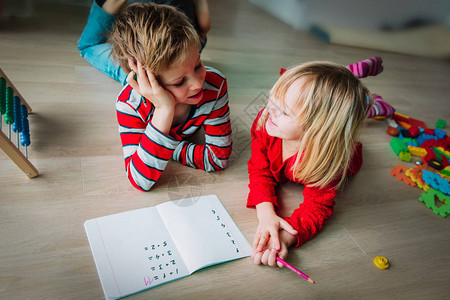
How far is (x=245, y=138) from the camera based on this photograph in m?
1.22

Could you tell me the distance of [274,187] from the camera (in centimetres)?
99

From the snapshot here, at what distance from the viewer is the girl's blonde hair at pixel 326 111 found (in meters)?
0.76

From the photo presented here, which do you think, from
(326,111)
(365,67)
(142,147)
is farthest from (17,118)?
(365,67)

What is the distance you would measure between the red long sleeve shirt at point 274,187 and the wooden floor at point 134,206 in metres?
0.05

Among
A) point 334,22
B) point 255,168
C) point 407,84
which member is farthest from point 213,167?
point 334,22

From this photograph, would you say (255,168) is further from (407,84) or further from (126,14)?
(407,84)

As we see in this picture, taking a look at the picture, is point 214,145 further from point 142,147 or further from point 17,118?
point 17,118

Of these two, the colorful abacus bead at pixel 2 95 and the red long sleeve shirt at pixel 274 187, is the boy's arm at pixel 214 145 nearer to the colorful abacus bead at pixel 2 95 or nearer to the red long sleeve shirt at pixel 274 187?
the red long sleeve shirt at pixel 274 187

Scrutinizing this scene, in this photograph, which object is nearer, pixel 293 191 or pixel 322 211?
pixel 322 211

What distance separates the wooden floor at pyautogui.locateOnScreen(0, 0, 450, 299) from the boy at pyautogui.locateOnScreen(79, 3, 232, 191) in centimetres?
8

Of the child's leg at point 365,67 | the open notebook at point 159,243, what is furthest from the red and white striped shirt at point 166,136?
the child's leg at point 365,67

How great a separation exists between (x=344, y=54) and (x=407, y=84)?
0.45m

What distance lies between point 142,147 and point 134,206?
0.51ft

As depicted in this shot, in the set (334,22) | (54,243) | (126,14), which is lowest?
(54,243)
